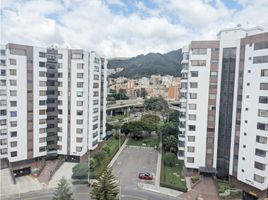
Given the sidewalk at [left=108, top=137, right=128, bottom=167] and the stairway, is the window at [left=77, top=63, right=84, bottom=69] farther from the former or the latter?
the sidewalk at [left=108, top=137, right=128, bottom=167]

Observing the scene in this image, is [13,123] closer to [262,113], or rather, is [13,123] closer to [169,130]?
[169,130]

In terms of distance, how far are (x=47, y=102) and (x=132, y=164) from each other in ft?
67.3

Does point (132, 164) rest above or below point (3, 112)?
below

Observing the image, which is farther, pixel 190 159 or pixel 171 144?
pixel 171 144

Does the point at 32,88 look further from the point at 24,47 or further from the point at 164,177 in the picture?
the point at 164,177

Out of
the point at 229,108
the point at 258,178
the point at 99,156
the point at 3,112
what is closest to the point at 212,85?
the point at 229,108

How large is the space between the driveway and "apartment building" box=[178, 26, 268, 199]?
761 centimetres

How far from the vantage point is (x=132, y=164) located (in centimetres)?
4872

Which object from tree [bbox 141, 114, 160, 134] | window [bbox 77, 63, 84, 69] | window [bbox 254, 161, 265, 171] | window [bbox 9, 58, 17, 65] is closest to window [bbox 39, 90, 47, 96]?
window [bbox 9, 58, 17, 65]

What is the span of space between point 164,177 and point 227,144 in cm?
1176

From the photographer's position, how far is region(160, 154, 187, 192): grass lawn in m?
38.3

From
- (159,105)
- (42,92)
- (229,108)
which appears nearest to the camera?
(229,108)


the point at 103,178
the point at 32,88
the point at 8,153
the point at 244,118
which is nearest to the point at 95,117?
the point at 32,88

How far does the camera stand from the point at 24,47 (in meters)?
42.8
